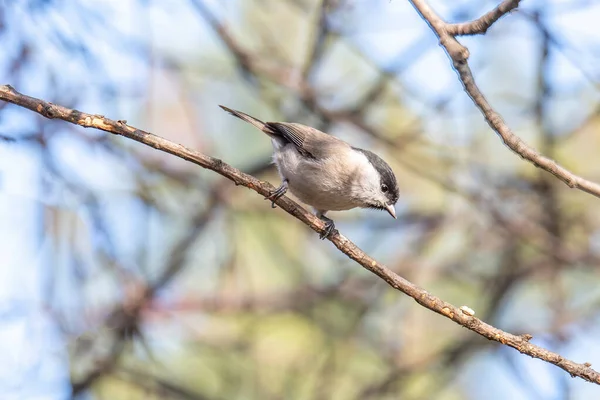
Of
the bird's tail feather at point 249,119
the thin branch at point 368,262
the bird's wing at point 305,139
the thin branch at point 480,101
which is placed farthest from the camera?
the bird's wing at point 305,139

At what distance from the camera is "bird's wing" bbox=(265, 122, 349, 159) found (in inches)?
169

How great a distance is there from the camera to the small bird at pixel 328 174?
4.16m

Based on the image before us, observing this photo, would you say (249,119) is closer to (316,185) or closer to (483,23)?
(316,185)

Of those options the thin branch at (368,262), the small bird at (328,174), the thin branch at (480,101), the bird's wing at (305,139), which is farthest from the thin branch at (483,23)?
the bird's wing at (305,139)

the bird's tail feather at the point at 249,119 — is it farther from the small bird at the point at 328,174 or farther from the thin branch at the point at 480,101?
the thin branch at the point at 480,101

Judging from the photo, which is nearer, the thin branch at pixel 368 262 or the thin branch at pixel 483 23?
the thin branch at pixel 483 23

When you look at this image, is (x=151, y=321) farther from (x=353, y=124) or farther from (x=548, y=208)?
(x=548, y=208)

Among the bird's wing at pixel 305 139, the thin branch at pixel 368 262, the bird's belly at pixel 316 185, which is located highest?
the bird's wing at pixel 305 139

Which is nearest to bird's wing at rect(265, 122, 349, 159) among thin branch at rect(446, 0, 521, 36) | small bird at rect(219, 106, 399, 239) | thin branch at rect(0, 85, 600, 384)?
small bird at rect(219, 106, 399, 239)

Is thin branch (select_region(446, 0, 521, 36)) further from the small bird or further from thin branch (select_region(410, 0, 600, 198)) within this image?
the small bird

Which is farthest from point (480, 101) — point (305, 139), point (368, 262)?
point (305, 139)

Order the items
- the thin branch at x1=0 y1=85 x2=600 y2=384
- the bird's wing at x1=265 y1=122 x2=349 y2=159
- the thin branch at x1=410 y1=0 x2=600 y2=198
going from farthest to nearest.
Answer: the bird's wing at x1=265 y1=122 x2=349 y2=159, the thin branch at x1=0 y1=85 x2=600 y2=384, the thin branch at x1=410 y1=0 x2=600 y2=198

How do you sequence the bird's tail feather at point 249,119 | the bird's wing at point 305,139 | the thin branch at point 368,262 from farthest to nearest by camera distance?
the bird's wing at point 305,139 → the bird's tail feather at point 249,119 → the thin branch at point 368,262

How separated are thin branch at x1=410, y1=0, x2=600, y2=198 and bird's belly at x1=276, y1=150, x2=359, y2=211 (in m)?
1.63
